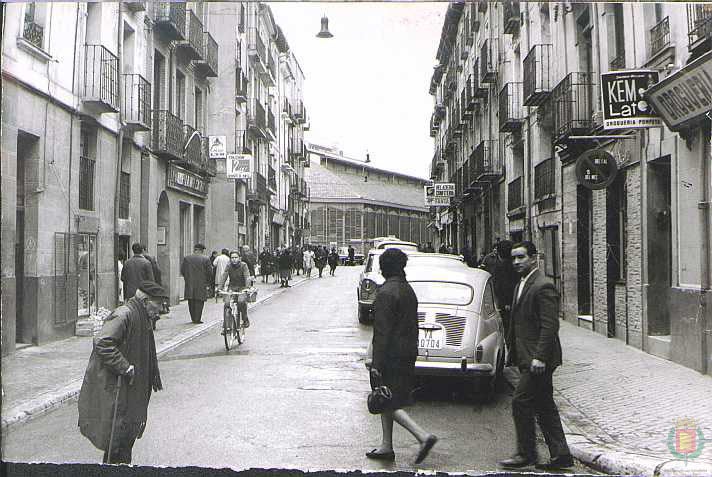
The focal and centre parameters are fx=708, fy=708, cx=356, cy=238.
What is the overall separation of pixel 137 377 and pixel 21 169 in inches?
141

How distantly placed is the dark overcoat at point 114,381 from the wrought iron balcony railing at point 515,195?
15.5 meters

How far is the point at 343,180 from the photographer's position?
43.5m

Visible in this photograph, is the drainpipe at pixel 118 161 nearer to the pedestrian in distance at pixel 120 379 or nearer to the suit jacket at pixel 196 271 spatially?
the suit jacket at pixel 196 271

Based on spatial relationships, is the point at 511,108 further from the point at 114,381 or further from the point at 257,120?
the point at 114,381

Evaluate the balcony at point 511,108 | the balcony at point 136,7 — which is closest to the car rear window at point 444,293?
the balcony at point 136,7

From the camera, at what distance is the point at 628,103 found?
28.8 ft

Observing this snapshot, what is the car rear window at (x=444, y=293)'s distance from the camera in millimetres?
8242

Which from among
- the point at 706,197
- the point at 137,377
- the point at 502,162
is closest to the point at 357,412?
the point at 137,377

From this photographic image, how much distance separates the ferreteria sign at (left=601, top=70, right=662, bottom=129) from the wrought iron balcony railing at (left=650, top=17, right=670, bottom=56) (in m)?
1.07

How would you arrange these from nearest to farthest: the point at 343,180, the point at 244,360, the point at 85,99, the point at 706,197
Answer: the point at 706,197
the point at 85,99
the point at 244,360
the point at 343,180

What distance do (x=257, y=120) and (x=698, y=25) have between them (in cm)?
2576

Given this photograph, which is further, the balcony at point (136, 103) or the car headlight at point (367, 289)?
the car headlight at point (367, 289)

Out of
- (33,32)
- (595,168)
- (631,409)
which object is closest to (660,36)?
(595,168)

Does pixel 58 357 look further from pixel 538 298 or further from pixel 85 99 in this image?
pixel 538 298
